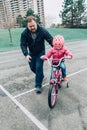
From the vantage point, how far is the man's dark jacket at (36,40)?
535cm

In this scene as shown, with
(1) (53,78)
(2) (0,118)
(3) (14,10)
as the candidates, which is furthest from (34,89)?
(3) (14,10)

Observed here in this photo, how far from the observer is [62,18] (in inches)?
2405

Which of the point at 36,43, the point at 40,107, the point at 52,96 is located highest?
the point at 36,43

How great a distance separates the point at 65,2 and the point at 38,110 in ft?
196

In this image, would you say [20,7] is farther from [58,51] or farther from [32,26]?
[58,51]

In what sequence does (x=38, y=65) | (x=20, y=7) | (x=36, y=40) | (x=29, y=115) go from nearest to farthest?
1. (x=29, y=115)
2. (x=36, y=40)
3. (x=38, y=65)
4. (x=20, y=7)

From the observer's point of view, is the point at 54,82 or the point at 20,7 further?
the point at 20,7

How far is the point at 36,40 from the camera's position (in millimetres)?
5363

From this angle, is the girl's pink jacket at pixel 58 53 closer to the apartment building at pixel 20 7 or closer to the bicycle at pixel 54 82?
the bicycle at pixel 54 82

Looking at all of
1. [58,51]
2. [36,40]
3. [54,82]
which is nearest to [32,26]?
[36,40]

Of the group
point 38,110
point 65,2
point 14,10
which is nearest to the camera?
point 38,110

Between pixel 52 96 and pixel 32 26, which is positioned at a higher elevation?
pixel 32 26

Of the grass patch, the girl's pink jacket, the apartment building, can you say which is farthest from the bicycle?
the apartment building

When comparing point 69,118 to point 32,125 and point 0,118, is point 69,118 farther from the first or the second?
point 0,118
